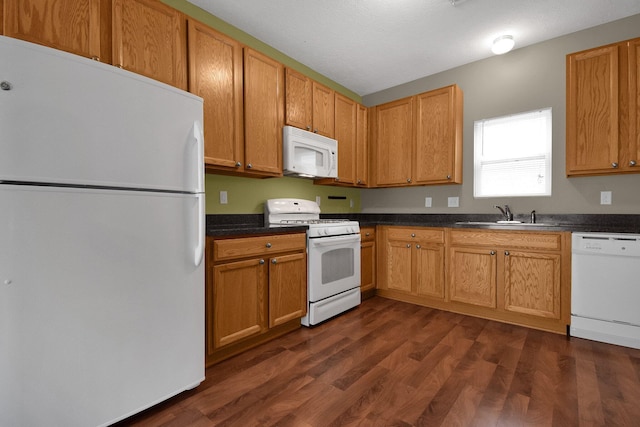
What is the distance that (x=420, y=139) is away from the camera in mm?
Answer: 3479

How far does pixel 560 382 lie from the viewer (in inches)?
69.7

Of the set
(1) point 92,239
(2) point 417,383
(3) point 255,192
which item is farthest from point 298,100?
(2) point 417,383

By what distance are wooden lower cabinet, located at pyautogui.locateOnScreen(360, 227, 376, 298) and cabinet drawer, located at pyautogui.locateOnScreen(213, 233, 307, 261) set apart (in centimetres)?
98

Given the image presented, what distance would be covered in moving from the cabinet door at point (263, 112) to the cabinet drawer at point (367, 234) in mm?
1215

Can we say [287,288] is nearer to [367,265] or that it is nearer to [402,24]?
[367,265]

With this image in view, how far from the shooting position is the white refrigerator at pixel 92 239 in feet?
3.64

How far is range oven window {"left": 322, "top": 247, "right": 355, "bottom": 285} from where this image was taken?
9.16 feet

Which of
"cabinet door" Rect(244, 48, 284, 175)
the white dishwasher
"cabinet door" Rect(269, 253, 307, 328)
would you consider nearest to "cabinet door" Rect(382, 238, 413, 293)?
"cabinet door" Rect(269, 253, 307, 328)

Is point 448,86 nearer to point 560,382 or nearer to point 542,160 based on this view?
point 542,160

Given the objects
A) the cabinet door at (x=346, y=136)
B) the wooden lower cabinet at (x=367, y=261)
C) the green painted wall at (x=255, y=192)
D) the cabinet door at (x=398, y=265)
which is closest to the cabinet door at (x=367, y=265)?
the wooden lower cabinet at (x=367, y=261)

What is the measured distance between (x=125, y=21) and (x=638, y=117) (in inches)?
151

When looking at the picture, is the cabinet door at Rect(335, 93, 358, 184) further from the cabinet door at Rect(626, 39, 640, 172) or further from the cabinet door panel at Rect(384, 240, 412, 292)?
the cabinet door at Rect(626, 39, 640, 172)

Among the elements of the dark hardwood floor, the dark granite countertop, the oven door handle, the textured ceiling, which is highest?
the textured ceiling

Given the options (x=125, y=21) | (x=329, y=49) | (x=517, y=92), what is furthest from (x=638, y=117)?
(x=125, y=21)
